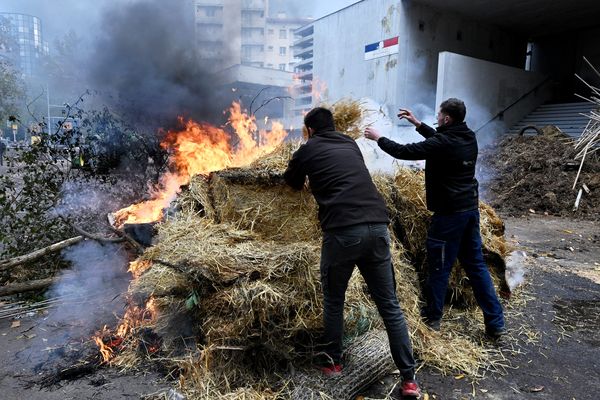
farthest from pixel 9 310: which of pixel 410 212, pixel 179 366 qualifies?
pixel 410 212

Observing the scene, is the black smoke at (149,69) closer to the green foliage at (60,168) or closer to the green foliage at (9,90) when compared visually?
the green foliage at (60,168)

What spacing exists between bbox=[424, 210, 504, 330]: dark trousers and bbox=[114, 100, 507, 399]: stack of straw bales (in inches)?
10.3

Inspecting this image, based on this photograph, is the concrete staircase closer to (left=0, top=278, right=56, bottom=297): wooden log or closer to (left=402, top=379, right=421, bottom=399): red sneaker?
(left=402, top=379, right=421, bottom=399): red sneaker

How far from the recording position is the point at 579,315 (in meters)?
4.62

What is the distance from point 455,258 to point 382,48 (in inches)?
565

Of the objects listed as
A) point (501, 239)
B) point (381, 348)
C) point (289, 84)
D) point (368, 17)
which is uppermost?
point (368, 17)

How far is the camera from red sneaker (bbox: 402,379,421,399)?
3041mm

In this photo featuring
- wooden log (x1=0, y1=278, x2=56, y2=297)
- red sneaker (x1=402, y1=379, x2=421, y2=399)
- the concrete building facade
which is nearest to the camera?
red sneaker (x1=402, y1=379, x2=421, y2=399)

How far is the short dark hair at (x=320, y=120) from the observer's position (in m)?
3.25

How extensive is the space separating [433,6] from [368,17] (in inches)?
99.9

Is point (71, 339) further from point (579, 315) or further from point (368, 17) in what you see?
point (368, 17)

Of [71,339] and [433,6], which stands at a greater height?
[433,6]

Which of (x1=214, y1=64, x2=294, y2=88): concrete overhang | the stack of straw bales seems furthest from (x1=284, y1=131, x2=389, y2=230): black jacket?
(x1=214, y1=64, x2=294, y2=88): concrete overhang

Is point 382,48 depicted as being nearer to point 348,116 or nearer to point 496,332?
point 348,116
